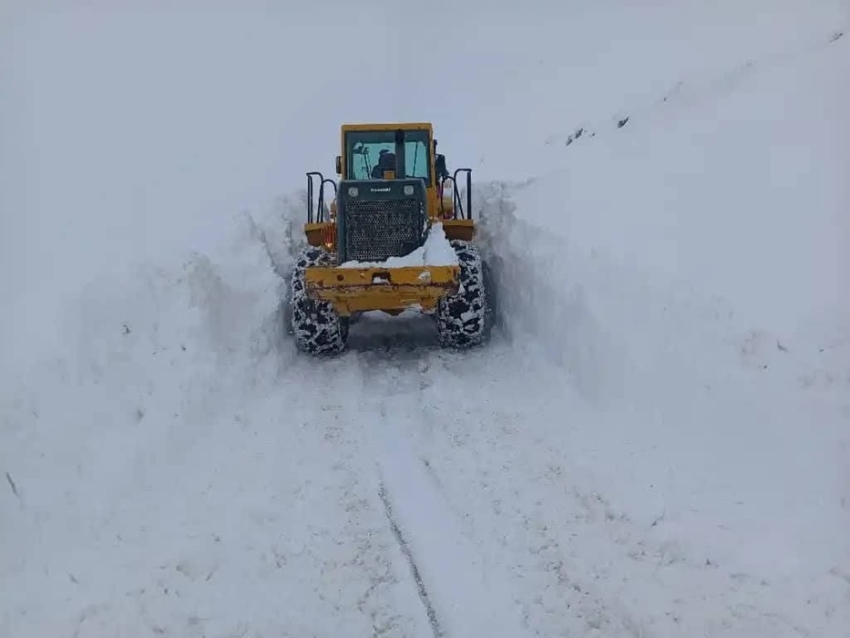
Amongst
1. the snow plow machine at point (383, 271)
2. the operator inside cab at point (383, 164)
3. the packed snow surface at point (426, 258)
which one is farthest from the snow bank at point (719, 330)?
the operator inside cab at point (383, 164)

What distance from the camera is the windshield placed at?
10094mm

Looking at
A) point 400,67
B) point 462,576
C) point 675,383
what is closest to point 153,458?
point 462,576

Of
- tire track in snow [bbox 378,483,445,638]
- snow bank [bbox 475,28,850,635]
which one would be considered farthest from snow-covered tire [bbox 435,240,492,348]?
tire track in snow [bbox 378,483,445,638]

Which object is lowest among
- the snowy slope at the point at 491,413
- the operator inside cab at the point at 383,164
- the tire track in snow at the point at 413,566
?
the tire track in snow at the point at 413,566

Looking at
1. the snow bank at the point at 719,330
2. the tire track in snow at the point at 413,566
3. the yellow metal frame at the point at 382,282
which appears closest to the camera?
the tire track in snow at the point at 413,566

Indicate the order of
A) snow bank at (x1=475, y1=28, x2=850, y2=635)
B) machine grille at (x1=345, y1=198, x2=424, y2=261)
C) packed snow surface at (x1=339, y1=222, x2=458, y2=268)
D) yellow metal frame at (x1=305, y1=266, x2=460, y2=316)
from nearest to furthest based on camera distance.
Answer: snow bank at (x1=475, y1=28, x2=850, y2=635) < yellow metal frame at (x1=305, y1=266, x2=460, y2=316) < packed snow surface at (x1=339, y1=222, x2=458, y2=268) < machine grille at (x1=345, y1=198, x2=424, y2=261)

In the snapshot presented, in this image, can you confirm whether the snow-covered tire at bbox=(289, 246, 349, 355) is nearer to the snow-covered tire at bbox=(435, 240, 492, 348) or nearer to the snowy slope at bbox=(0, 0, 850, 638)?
the snowy slope at bbox=(0, 0, 850, 638)

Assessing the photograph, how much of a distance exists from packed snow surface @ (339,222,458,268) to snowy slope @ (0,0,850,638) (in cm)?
100

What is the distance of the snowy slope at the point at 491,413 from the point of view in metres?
4.21

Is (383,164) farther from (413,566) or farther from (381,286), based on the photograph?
(413,566)

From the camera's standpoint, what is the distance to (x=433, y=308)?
8781mm

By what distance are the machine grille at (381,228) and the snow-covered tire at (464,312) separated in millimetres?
601

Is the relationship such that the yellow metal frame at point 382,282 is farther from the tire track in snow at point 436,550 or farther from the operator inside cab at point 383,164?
the operator inside cab at point 383,164

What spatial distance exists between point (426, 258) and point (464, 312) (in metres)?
0.68
